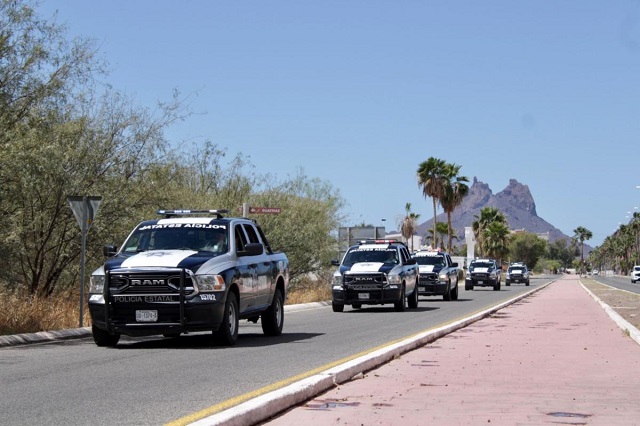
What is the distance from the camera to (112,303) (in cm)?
1568

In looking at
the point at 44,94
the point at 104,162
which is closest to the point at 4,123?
the point at 44,94

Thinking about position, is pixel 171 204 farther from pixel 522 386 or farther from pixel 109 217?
pixel 522 386

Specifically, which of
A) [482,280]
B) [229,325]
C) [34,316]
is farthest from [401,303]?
[482,280]

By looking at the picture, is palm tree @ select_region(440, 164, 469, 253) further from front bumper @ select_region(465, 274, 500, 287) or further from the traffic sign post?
the traffic sign post

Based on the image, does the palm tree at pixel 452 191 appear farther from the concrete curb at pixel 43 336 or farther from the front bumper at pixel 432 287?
the concrete curb at pixel 43 336

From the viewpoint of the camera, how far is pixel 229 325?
1634 cm

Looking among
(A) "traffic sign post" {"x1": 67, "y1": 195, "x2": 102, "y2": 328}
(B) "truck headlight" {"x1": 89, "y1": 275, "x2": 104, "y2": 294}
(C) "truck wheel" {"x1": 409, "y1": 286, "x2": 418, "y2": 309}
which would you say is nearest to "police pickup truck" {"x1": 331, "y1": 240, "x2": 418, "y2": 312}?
(C) "truck wheel" {"x1": 409, "y1": 286, "x2": 418, "y2": 309}

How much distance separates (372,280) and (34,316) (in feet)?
40.8

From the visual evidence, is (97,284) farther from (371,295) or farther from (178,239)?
(371,295)

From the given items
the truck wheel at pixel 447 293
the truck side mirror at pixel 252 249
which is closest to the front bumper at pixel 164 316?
the truck side mirror at pixel 252 249

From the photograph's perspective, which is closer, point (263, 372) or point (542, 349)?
point (263, 372)

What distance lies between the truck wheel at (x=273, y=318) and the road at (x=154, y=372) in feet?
0.88

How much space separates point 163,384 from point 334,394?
208 centimetres

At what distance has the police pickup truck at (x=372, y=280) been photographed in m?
29.1
